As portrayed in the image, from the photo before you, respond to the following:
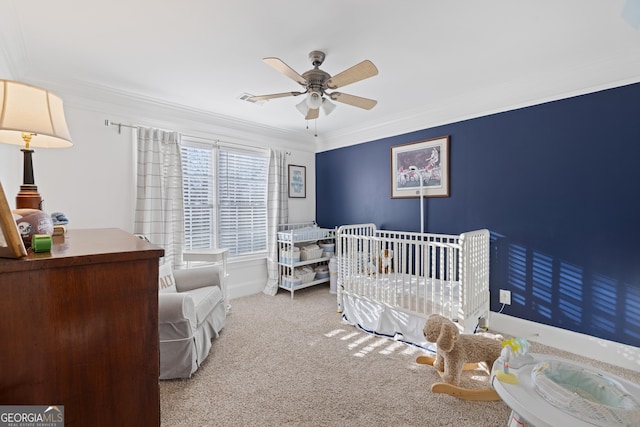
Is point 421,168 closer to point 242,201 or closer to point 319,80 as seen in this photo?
point 319,80

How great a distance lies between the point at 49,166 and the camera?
2562 millimetres

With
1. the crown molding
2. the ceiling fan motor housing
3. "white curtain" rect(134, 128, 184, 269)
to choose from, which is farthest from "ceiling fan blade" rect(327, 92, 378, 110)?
"white curtain" rect(134, 128, 184, 269)

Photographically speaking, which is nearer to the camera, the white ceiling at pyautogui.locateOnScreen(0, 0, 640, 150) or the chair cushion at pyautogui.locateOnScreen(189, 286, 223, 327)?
the white ceiling at pyautogui.locateOnScreen(0, 0, 640, 150)

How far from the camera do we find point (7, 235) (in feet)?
1.88

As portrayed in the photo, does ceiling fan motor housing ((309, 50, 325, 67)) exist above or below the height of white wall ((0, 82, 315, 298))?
above

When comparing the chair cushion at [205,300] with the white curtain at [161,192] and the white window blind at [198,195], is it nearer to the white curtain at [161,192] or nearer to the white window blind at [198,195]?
the white curtain at [161,192]

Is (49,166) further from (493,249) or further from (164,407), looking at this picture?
(493,249)

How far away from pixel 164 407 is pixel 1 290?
1590mm

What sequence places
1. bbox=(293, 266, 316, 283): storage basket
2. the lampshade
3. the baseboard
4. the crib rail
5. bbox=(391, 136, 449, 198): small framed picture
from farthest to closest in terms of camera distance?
bbox=(293, 266, 316, 283): storage basket < bbox=(391, 136, 449, 198): small framed picture < the crib rail < the baseboard < the lampshade

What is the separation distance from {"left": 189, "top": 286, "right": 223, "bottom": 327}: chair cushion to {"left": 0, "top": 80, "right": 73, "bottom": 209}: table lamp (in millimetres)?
1483

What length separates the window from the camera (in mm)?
3471

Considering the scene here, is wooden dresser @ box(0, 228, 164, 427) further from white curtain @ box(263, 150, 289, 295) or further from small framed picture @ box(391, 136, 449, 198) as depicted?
white curtain @ box(263, 150, 289, 295)

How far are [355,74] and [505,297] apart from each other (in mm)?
2510

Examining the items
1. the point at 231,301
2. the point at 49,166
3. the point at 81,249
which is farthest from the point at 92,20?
the point at 231,301
